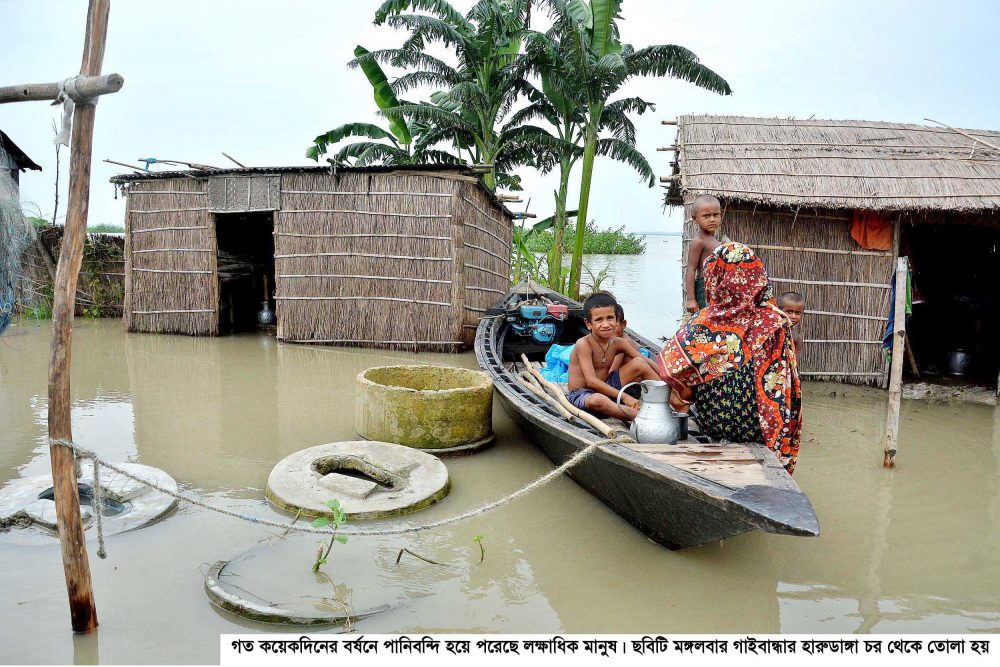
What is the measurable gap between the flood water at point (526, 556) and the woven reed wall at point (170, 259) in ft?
14.9

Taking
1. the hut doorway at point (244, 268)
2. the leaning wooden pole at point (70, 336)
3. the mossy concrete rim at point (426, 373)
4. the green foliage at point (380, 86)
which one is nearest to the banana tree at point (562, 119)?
the green foliage at point (380, 86)

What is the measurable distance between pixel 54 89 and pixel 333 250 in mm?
7118

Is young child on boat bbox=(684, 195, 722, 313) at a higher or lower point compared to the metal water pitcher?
higher

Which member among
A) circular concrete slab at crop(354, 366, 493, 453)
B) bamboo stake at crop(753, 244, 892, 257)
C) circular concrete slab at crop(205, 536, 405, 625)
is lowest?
circular concrete slab at crop(205, 536, 405, 625)

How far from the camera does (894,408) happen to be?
4934mm

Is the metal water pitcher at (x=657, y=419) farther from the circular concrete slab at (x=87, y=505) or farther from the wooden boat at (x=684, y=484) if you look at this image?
the circular concrete slab at (x=87, y=505)

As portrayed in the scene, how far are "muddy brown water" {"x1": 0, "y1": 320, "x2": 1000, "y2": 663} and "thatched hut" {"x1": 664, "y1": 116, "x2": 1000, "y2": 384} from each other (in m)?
2.02

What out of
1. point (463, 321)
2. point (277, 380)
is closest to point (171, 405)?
point (277, 380)

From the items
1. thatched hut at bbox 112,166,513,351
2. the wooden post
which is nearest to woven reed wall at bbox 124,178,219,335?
thatched hut at bbox 112,166,513,351

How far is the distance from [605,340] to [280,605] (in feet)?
8.53

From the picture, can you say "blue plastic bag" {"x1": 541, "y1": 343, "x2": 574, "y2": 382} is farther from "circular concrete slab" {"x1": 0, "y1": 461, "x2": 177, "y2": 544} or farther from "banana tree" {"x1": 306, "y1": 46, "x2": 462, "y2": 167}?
"banana tree" {"x1": 306, "y1": 46, "x2": 462, "y2": 167}

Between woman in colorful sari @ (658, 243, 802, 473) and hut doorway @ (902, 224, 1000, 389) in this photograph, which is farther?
hut doorway @ (902, 224, 1000, 389)

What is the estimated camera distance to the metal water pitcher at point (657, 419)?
3666mm

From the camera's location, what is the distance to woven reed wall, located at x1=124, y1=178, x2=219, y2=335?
10.4 m
